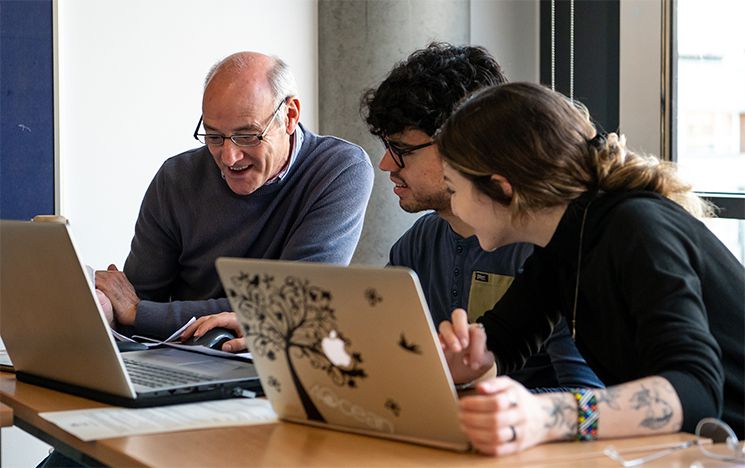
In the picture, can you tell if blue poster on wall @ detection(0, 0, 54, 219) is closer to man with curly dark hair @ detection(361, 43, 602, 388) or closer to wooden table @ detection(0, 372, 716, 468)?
man with curly dark hair @ detection(361, 43, 602, 388)

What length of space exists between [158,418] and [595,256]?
702mm

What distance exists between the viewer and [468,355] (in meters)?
1.74

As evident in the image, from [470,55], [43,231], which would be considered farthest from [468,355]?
[470,55]

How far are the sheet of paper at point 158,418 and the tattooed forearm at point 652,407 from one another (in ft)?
1.69

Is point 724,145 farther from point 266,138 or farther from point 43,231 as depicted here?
point 43,231

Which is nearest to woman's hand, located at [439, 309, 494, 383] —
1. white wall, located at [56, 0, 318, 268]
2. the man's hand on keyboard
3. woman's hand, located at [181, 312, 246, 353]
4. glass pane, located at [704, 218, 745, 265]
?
woman's hand, located at [181, 312, 246, 353]

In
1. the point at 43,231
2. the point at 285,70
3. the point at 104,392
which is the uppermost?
the point at 285,70

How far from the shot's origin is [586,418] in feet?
4.53

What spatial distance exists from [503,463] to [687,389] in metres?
0.29

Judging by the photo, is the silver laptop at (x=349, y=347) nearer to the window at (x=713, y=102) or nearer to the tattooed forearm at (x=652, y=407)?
the tattooed forearm at (x=652, y=407)

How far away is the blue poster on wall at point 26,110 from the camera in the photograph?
11.0 feet

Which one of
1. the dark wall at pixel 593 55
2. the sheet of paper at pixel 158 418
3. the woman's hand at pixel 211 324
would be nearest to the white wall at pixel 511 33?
the dark wall at pixel 593 55

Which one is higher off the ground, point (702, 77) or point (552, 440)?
point (702, 77)

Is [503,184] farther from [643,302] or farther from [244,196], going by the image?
[244,196]
